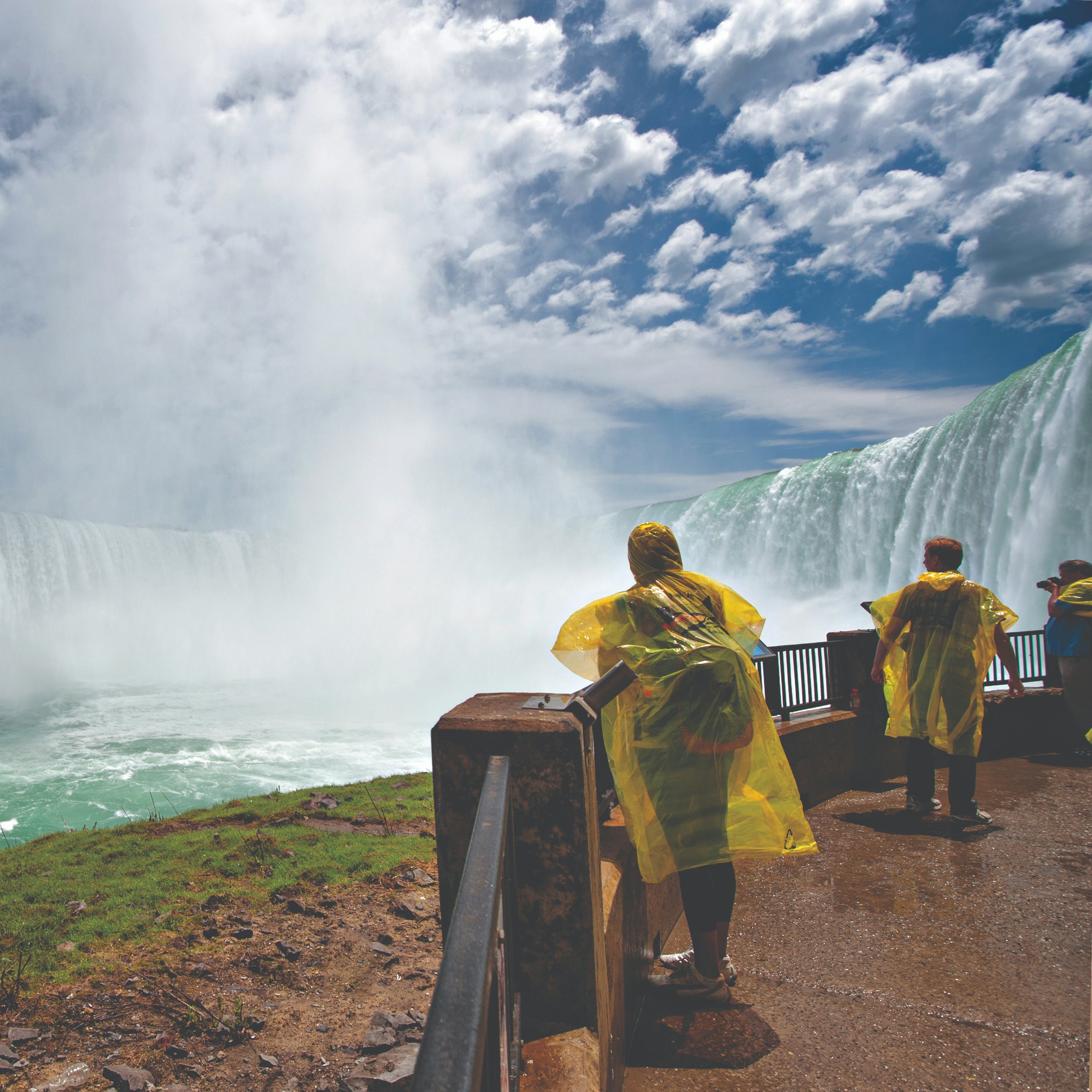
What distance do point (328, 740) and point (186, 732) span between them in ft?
14.4

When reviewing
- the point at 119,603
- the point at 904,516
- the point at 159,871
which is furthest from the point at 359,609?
the point at 159,871

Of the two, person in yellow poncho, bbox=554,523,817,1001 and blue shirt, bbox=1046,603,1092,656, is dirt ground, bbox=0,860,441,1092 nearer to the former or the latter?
person in yellow poncho, bbox=554,523,817,1001

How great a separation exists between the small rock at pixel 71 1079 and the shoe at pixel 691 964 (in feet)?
7.96

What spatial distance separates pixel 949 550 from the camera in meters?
4.75

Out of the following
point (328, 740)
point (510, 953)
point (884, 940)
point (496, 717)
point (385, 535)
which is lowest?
point (328, 740)

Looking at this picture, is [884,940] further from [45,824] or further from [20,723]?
[20,723]

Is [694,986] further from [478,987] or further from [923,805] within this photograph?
[923,805]

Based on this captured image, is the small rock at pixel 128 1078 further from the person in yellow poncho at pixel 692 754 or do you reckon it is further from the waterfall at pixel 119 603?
the waterfall at pixel 119 603

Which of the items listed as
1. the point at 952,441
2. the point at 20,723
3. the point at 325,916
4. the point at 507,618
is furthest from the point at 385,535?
the point at 325,916

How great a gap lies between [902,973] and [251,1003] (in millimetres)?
3108

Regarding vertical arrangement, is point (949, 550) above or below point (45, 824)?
above

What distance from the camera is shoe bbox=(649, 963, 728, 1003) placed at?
2.81m

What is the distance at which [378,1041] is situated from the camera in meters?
3.15

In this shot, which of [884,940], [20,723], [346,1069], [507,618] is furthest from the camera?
[507,618]
